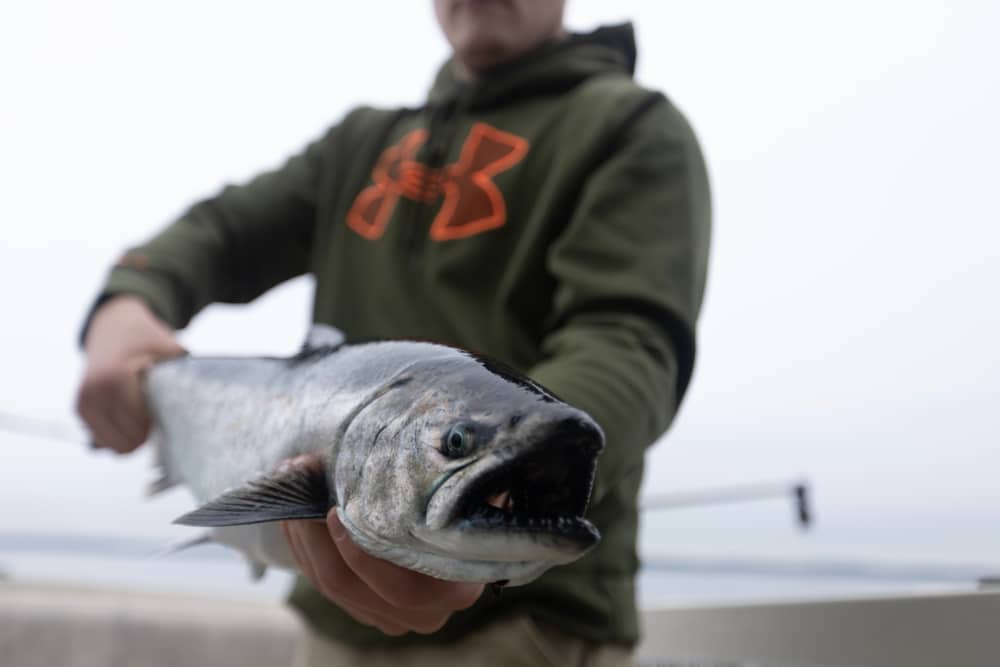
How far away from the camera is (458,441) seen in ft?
2.06

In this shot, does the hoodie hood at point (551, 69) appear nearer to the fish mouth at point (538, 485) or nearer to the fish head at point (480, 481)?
the fish head at point (480, 481)

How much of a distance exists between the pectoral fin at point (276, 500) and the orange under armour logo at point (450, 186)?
0.70 meters

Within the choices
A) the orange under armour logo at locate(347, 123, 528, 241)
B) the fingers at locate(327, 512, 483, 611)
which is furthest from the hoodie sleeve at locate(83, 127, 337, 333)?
the fingers at locate(327, 512, 483, 611)

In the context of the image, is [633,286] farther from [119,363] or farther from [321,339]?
[119,363]

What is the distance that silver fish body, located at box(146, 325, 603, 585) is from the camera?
1.90ft

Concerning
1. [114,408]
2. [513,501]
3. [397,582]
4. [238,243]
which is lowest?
[114,408]

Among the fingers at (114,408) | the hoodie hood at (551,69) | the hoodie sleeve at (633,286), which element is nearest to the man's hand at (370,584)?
the hoodie sleeve at (633,286)

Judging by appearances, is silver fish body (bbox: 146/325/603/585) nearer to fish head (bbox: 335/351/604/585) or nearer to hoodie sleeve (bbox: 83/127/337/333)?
fish head (bbox: 335/351/604/585)

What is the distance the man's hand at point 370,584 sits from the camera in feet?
2.34

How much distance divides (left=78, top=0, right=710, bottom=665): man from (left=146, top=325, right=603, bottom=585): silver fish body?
0.22 feet

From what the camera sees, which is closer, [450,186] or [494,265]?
[494,265]

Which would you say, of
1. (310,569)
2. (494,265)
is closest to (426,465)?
(310,569)

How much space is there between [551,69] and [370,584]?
115 cm

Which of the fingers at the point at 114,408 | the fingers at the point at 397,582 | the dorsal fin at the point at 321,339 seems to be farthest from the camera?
the fingers at the point at 114,408
